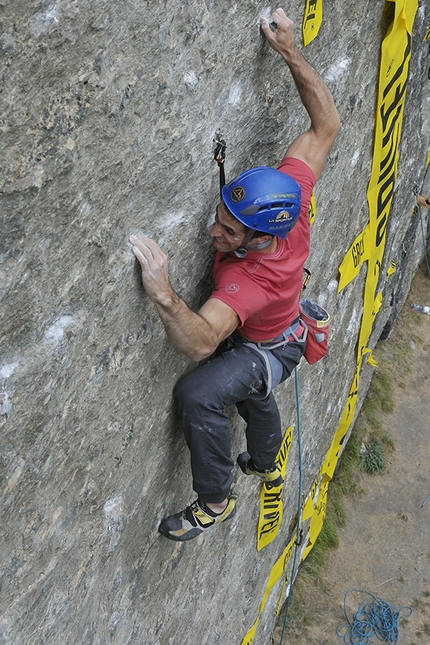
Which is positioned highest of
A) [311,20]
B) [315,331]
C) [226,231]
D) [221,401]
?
[311,20]

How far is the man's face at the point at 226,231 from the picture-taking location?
3.00m

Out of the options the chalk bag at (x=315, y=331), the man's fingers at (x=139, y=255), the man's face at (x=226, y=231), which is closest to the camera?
the man's fingers at (x=139, y=255)

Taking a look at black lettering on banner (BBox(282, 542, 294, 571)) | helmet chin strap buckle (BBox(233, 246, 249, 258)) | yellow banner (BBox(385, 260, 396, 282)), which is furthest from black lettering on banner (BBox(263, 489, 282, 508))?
yellow banner (BBox(385, 260, 396, 282))

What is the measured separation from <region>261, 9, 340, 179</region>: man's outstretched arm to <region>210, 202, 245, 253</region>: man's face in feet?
2.82

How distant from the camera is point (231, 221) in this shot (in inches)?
118

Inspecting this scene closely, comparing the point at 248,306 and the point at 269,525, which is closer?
the point at 248,306

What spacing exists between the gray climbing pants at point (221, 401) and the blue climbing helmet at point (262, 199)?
2.64 ft

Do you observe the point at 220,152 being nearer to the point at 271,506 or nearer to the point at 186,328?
the point at 186,328

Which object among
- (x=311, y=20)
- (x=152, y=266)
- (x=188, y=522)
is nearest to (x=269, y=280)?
(x=152, y=266)

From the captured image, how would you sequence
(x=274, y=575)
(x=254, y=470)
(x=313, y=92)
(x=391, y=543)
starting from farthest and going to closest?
(x=391, y=543) → (x=274, y=575) → (x=254, y=470) → (x=313, y=92)

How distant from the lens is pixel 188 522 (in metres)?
3.66

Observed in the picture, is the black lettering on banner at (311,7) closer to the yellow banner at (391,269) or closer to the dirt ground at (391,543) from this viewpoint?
the yellow banner at (391,269)

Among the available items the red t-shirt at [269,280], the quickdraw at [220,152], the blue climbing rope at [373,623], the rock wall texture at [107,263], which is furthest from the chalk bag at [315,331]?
the blue climbing rope at [373,623]

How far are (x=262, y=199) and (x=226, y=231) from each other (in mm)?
253
